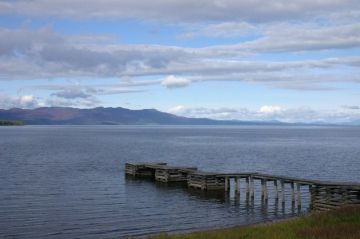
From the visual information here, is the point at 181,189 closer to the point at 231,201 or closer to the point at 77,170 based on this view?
the point at 231,201

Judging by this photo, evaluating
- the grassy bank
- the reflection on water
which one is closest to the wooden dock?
the reflection on water

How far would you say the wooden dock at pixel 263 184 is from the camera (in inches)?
1417

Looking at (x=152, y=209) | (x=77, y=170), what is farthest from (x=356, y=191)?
(x=77, y=170)

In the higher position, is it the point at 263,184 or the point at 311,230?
the point at 311,230

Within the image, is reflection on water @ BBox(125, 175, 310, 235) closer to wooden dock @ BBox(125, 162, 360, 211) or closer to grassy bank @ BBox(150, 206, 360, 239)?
wooden dock @ BBox(125, 162, 360, 211)

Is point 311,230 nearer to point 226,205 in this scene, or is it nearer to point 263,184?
point 226,205

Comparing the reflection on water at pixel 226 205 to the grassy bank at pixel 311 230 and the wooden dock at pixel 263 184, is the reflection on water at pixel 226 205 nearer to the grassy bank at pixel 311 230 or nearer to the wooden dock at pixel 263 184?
the wooden dock at pixel 263 184

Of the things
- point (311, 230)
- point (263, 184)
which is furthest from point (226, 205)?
point (311, 230)

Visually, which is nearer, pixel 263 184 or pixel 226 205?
pixel 226 205

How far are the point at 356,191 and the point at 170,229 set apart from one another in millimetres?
14376

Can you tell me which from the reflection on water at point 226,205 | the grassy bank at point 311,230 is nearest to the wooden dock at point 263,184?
the reflection on water at point 226,205

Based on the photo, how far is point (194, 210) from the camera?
38.3 meters

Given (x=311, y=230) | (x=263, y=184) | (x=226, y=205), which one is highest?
(x=311, y=230)

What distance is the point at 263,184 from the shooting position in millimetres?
43562
